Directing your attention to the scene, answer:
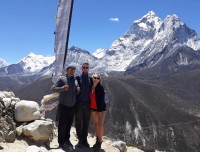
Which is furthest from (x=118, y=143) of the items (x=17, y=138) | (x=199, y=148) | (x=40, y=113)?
(x=199, y=148)

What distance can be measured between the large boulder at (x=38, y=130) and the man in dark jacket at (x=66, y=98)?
0.69 metres

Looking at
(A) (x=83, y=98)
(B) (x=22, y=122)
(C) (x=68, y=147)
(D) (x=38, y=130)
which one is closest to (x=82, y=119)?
(A) (x=83, y=98)

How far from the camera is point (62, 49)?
567 inches

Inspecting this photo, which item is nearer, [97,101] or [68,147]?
[97,101]

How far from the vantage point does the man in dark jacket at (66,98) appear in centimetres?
1306

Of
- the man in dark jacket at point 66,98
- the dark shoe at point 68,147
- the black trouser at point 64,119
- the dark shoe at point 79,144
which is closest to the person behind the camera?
the man in dark jacket at point 66,98

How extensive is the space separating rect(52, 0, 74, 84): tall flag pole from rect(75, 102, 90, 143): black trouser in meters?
1.68

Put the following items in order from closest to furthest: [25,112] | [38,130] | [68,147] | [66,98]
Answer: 1. [66,98]
2. [68,147]
3. [38,130]
4. [25,112]

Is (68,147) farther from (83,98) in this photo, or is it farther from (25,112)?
(25,112)

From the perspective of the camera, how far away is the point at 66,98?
13117 millimetres

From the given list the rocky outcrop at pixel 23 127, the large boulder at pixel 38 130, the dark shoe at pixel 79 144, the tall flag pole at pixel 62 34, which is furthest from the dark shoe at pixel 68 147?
the tall flag pole at pixel 62 34

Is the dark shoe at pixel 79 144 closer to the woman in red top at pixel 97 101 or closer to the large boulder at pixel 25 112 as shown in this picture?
the woman in red top at pixel 97 101

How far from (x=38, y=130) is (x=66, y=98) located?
5.51 ft

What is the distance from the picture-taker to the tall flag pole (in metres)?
14.4
